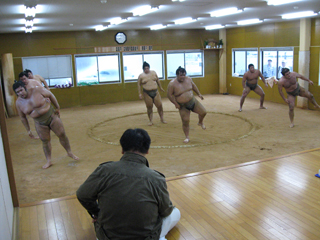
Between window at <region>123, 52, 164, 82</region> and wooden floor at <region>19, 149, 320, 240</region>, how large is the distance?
7.12m

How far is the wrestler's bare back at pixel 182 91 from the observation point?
5.14 meters

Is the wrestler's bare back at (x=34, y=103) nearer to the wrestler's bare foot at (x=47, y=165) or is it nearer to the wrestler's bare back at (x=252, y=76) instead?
the wrestler's bare foot at (x=47, y=165)

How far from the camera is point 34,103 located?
4039 mm

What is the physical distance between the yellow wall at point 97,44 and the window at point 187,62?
19 centimetres

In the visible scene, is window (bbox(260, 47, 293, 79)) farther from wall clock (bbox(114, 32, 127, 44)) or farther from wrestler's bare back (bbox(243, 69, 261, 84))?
wall clock (bbox(114, 32, 127, 44))

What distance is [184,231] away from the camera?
8.14 ft

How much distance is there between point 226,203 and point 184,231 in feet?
1.96

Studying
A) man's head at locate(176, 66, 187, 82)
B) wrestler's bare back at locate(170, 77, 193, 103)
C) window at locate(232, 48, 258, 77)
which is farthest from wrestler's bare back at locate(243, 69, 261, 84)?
man's head at locate(176, 66, 187, 82)

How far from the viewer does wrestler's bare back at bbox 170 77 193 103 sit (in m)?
5.14

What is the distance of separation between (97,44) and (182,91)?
5.41 metres

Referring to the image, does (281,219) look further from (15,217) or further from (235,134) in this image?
(235,134)

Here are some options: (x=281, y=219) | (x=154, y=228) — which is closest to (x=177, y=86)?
(x=281, y=219)

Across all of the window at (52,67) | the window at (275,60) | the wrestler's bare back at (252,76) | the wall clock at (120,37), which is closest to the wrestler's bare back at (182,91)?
the wrestler's bare back at (252,76)

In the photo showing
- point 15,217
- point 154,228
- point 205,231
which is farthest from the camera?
point 15,217
